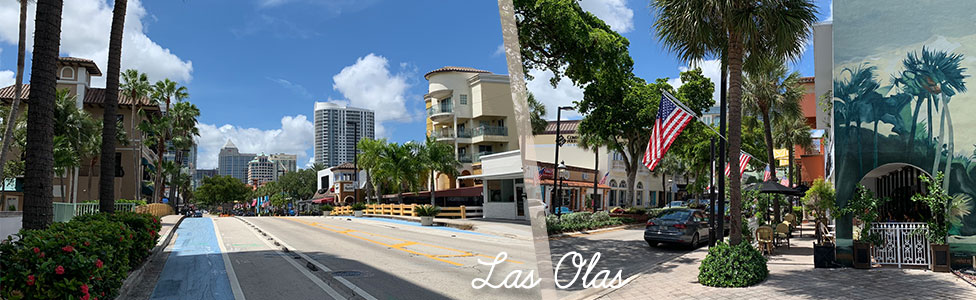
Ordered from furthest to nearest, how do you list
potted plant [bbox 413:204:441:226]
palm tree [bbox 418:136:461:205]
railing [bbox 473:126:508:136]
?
railing [bbox 473:126:508:136]
palm tree [bbox 418:136:461:205]
potted plant [bbox 413:204:441:226]

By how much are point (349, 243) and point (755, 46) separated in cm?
1363

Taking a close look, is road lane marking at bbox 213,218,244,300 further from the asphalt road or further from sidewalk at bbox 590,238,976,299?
sidewalk at bbox 590,238,976,299

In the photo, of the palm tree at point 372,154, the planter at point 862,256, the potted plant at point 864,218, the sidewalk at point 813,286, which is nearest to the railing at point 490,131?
the palm tree at point 372,154

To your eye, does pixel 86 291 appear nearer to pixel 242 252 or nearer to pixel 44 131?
pixel 44 131

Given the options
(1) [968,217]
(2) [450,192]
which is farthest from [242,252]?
(2) [450,192]

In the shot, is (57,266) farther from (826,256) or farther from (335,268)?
(826,256)

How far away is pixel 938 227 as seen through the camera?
464 inches

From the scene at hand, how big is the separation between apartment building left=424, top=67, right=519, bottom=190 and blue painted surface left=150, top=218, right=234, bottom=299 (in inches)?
1314

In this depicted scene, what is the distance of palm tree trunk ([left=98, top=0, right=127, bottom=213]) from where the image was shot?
14.1 meters

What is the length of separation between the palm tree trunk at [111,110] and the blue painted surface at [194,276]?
2255 millimetres

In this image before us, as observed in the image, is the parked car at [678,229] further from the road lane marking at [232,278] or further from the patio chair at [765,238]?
the road lane marking at [232,278]

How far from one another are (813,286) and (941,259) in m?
3.68

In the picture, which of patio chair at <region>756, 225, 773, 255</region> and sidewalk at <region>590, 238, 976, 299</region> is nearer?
sidewalk at <region>590, 238, 976, 299</region>

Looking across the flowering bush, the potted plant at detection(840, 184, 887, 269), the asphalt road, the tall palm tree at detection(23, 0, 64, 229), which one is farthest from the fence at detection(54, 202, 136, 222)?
the potted plant at detection(840, 184, 887, 269)
